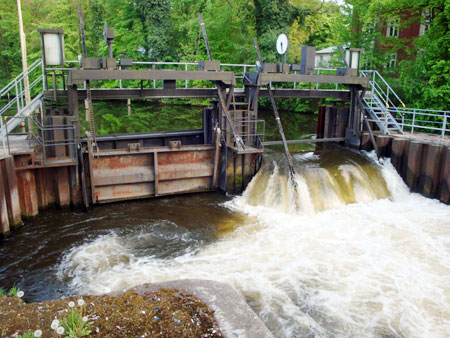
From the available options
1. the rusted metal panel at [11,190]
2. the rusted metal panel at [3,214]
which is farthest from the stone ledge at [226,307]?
the rusted metal panel at [11,190]

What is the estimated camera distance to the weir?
13328 millimetres

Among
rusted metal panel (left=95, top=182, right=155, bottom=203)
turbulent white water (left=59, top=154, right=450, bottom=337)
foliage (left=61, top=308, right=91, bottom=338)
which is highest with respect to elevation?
foliage (left=61, top=308, right=91, bottom=338)

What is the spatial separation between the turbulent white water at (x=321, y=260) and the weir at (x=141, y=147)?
5.14 feet

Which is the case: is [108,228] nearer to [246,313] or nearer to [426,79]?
[246,313]

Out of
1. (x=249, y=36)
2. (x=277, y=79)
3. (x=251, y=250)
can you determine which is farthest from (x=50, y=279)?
(x=249, y=36)

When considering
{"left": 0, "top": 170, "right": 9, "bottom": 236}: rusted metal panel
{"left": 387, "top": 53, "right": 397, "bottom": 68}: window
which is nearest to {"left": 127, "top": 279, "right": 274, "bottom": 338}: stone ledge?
{"left": 0, "top": 170, "right": 9, "bottom": 236}: rusted metal panel

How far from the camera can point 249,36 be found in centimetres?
3953

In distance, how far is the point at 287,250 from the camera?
37.7ft

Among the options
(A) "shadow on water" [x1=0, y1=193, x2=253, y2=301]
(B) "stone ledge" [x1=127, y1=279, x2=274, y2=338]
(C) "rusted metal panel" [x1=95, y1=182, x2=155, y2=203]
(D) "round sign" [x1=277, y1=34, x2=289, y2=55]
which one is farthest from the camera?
(D) "round sign" [x1=277, y1=34, x2=289, y2=55]

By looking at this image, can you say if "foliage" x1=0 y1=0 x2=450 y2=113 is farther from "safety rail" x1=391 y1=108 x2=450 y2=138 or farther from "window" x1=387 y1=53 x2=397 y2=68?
"safety rail" x1=391 y1=108 x2=450 y2=138

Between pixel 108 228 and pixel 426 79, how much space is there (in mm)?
18329

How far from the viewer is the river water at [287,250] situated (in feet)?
28.8

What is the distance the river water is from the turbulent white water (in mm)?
34

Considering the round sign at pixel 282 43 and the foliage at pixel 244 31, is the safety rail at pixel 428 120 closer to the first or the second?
the foliage at pixel 244 31
